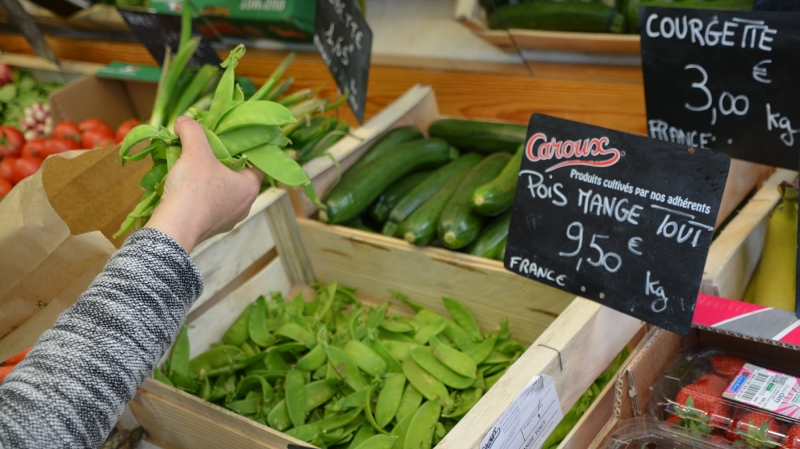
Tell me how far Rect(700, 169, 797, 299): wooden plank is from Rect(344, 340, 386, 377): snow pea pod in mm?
784

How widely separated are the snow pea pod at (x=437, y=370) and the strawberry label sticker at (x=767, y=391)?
0.60 meters

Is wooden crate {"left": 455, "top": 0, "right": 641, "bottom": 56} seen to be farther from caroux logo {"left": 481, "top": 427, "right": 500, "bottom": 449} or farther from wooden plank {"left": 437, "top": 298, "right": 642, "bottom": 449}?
caroux logo {"left": 481, "top": 427, "right": 500, "bottom": 449}

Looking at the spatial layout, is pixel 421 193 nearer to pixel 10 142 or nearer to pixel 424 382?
pixel 424 382

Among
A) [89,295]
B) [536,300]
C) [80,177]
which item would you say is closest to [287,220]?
[80,177]

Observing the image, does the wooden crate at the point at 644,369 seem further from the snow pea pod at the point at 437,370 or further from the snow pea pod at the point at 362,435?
the snow pea pod at the point at 362,435

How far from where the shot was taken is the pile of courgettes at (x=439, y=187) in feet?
6.12

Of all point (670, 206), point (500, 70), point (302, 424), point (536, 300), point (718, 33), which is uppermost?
point (718, 33)

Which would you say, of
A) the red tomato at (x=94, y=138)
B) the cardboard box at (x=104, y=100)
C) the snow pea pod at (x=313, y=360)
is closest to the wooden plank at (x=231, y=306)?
the snow pea pod at (x=313, y=360)

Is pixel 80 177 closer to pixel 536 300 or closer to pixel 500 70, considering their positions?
pixel 536 300

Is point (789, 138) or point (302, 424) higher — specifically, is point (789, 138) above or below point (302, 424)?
above

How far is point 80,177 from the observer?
1.62 meters

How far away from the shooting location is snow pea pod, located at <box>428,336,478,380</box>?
5.29 ft

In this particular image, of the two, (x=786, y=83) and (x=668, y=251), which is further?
(x=786, y=83)

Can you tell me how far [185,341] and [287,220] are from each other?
1.63ft
